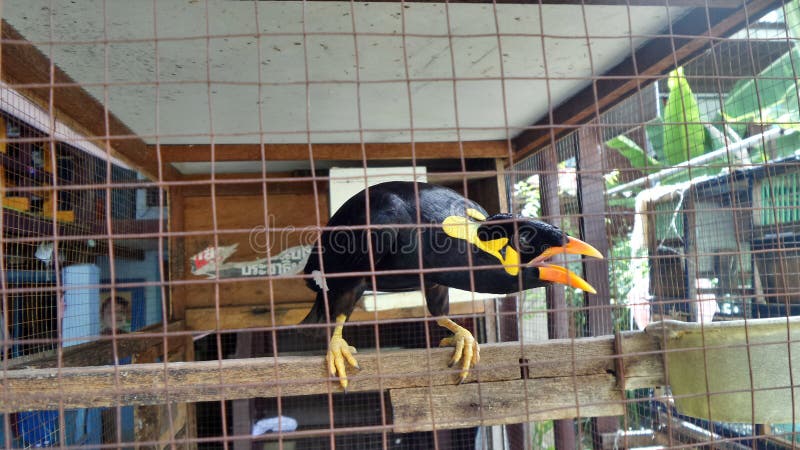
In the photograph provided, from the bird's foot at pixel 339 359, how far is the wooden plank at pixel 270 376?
3 cm

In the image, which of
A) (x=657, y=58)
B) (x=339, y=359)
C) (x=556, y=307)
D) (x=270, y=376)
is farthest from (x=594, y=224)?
(x=270, y=376)

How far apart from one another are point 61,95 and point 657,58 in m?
2.83

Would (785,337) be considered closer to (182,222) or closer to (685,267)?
(685,267)

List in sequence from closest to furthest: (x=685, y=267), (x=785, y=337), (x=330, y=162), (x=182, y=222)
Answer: (x=785, y=337) → (x=685, y=267) → (x=182, y=222) → (x=330, y=162)

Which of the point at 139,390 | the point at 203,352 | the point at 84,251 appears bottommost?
the point at 203,352

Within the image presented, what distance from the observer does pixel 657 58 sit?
7.86 feet

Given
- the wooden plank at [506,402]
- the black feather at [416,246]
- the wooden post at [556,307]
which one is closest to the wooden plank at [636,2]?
the black feather at [416,246]

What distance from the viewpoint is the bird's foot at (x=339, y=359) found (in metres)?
1.62

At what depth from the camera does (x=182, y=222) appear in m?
3.82

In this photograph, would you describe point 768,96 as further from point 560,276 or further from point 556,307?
point 560,276

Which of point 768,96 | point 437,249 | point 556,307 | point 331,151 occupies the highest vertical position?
point 768,96

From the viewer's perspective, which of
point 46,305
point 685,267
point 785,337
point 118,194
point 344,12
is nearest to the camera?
point 785,337

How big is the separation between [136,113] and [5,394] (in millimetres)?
1949

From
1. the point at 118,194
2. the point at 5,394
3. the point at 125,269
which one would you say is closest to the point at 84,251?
the point at 118,194
